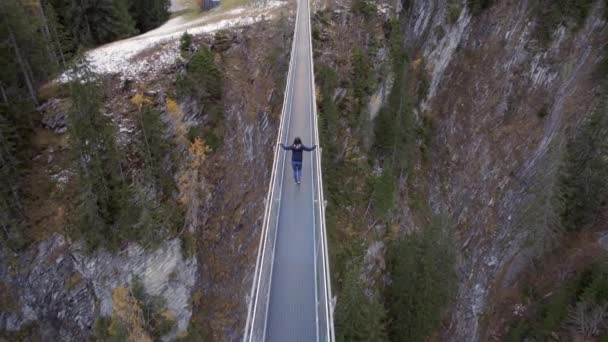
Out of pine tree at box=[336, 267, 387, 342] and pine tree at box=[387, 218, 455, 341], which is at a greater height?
pine tree at box=[336, 267, 387, 342]

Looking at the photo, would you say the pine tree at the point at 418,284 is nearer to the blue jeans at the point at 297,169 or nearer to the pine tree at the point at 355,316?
the pine tree at the point at 355,316

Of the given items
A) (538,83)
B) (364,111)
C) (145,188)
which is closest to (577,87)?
(538,83)

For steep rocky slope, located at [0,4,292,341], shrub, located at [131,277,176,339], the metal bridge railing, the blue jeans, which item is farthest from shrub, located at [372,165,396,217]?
shrub, located at [131,277,176,339]

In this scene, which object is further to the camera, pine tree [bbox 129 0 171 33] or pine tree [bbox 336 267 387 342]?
pine tree [bbox 129 0 171 33]

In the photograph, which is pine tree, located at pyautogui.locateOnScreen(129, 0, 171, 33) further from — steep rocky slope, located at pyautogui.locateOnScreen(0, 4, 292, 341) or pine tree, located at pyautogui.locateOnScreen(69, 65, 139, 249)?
pine tree, located at pyautogui.locateOnScreen(69, 65, 139, 249)

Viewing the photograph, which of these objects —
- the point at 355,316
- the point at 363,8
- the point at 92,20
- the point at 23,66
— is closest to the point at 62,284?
the point at 23,66

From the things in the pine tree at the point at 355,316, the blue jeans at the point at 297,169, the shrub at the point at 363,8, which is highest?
the shrub at the point at 363,8

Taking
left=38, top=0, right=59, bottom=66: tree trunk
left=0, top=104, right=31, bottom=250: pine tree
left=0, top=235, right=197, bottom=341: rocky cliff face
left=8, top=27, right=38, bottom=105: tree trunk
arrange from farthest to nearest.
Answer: left=38, top=0, right=59, bottom=66: tree trunk → left=8, top=27, right=38, bottom=105: tree trunk → left=0, top=235, right=197, bottom=341: rocky cliff face → left=0, top=104, right=31, bottom=250: pine tree

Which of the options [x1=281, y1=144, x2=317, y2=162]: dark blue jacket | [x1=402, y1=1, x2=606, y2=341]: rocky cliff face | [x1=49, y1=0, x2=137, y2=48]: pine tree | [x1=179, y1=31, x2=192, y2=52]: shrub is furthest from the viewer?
[x1=402, y1=1, x2=606, y2=341]: rocky cliff face

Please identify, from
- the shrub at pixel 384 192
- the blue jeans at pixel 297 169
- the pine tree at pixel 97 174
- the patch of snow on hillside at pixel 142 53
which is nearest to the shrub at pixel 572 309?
the shrub at pixel 384 192
